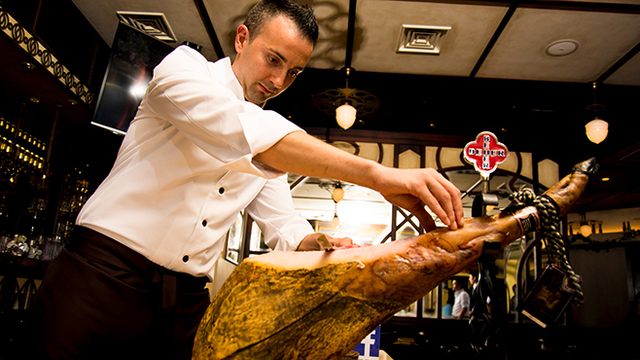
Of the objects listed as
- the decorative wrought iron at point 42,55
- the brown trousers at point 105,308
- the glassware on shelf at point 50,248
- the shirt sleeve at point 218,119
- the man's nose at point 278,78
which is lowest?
the glassware on shelf at point 50,248

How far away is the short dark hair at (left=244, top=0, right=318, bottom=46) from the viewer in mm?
1189

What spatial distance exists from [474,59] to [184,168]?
4.32 metres

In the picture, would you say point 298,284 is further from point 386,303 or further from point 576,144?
point 576,144

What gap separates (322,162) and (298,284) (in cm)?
25

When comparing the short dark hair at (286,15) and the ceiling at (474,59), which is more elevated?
the ceiling at (474,59)

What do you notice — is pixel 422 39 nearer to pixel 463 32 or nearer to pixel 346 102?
pixel 463 32

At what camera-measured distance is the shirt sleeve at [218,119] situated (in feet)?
2.32

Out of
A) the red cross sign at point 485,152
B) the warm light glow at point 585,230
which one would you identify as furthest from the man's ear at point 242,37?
the warm light glow at point 585,230

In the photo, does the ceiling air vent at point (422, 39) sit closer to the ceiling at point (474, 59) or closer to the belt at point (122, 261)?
the ceiling at point (474, 59)

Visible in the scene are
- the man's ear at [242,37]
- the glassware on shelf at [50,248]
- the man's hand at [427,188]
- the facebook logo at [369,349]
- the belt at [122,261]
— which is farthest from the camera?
the glassware on shelf at [50,248]

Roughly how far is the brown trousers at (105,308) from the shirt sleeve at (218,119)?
401 millimetres

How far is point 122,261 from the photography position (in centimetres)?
93

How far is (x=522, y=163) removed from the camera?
18.9ft

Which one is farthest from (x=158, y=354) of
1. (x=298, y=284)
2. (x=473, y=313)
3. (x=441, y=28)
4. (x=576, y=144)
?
(x=576, y=144)
